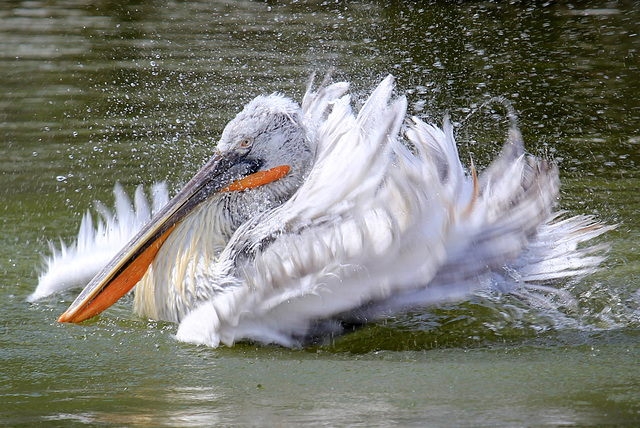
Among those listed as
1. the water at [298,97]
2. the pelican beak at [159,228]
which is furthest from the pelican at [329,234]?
the water at [298,97]

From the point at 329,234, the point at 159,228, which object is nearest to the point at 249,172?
the point at 159,228

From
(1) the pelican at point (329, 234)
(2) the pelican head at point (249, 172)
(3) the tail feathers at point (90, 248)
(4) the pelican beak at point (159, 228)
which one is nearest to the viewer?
(1) the pelican at point (329, 234)

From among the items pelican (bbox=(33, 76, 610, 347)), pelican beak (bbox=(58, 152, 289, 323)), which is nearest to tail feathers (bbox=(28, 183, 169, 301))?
pelican (bbox=(33, 76, 610, 347))

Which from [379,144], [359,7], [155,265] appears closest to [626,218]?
[379,144]

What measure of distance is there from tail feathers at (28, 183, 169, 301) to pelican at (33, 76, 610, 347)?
2 centimetres

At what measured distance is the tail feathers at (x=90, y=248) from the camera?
11.1 feet

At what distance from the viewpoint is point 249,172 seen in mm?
3250

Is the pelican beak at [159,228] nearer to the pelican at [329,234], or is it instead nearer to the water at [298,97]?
the pelican at [329,234]

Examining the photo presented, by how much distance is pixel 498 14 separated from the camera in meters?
7.65

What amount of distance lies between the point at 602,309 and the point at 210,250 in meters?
1.38

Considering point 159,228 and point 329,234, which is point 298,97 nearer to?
point 159,228

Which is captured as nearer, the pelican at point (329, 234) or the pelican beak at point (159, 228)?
the pelican at point (329, 234)

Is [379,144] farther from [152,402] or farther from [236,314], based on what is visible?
[152,402]

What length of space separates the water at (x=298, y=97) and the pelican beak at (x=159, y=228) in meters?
0.11
